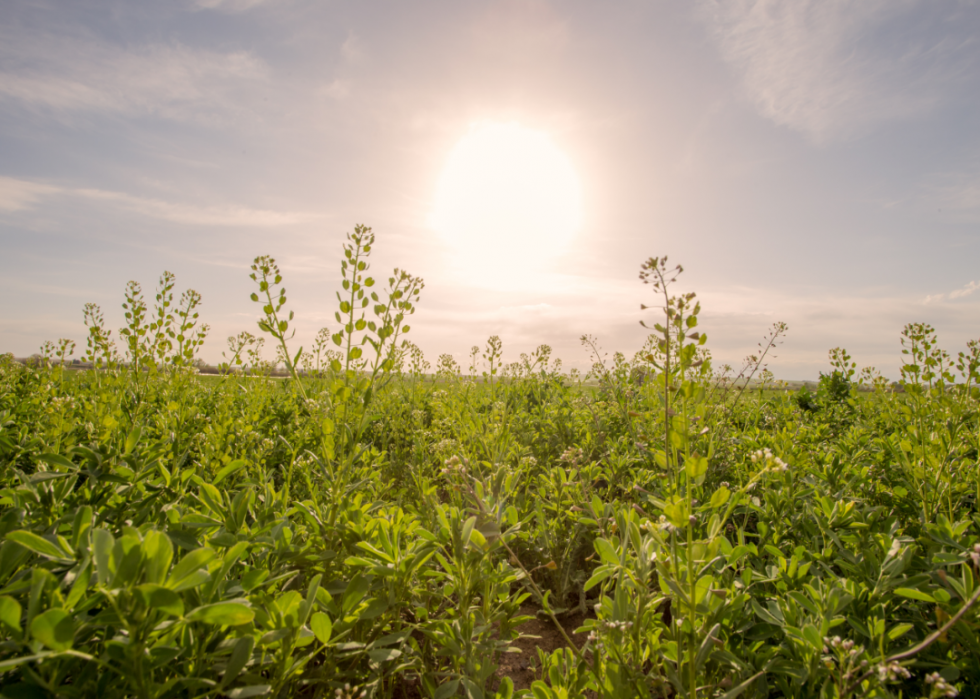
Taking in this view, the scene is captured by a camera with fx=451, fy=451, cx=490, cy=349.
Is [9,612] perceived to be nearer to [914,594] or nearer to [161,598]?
[161,598]

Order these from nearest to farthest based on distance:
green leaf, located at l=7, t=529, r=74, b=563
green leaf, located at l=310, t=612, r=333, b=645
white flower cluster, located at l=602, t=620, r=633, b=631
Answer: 1. green leaf, located at l=7, t=529, r=74, b=563
2. green leaf, located at l=310, t=612, r=333, b=645
3. white flower cluster, located at l=602, t=620, r=633, b=631

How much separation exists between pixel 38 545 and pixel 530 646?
213 cm

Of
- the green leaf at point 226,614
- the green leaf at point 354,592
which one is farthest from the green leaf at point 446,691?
the green leaf at point 226,614

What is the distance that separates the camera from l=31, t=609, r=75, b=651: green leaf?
0.77 metres

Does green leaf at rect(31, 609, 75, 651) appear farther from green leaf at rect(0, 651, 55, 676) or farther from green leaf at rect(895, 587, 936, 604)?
green leaf at rect(895, 587, 936, 604)

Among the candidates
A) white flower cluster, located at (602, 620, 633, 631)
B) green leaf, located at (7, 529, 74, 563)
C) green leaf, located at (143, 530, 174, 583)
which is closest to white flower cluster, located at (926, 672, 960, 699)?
white flower cluster, located at (602, 620, 633, 631)

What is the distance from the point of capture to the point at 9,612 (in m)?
0.77

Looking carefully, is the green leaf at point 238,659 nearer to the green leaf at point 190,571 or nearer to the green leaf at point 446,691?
the green leaf at point 190,571

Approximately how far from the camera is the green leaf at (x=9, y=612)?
30.1 inches

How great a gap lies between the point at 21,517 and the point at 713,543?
182cm

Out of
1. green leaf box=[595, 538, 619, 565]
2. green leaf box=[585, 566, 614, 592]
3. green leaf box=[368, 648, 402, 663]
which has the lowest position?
green leaf box=[368, 648, 402, 663]

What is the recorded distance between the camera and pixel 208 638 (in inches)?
42.9

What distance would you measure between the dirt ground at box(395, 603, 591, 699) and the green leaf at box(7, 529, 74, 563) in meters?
Answer: 1.27

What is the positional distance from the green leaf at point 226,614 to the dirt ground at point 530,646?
3.64 feet
